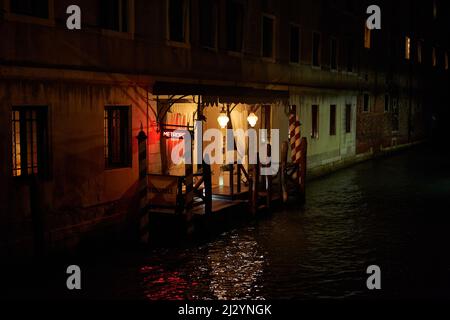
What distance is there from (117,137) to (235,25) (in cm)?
652

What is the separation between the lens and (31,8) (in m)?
10.5

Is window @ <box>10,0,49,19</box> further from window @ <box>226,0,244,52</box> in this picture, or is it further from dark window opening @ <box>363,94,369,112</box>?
dark window opening @ <box>363,94,369,112</box>

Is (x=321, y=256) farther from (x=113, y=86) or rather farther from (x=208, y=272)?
(x=113, y=86)

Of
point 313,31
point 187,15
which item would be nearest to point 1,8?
point 187,15

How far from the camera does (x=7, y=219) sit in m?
10.1

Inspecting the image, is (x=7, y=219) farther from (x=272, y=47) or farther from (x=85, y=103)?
(x=272, y=47)

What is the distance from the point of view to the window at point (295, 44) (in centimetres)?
2161

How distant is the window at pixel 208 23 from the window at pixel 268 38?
3809 millimetres

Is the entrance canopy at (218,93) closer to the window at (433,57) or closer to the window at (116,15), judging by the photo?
the window at (116,15)

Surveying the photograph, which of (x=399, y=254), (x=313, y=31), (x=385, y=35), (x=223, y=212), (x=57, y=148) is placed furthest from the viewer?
(x=385, y=35)

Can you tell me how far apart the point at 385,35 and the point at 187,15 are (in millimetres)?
21439

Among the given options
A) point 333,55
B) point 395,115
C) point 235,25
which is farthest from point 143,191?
point 395,115

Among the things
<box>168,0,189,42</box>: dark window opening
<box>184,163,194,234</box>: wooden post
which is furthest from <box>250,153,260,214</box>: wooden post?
<box>168,0,189,42</box>: dark window opening

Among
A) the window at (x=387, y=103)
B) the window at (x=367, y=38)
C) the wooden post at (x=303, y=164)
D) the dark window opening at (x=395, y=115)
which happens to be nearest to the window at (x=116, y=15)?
the wooden post at (x=303, y=164)
